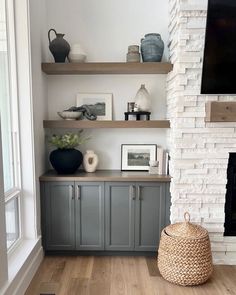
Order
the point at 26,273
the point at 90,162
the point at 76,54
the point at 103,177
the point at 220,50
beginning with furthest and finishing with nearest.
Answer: the point at 90,162 < the point at 76,54 < the point at 103,177 < the point at 220,50 < the point at 26,273

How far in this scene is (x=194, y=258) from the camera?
7.68ft

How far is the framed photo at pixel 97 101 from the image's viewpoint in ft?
10.2

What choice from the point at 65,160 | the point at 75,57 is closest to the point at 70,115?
the point at 65,160

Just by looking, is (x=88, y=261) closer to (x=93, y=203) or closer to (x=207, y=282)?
(x=93, y=203)

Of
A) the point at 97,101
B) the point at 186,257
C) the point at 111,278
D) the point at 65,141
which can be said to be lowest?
the point at 111,278

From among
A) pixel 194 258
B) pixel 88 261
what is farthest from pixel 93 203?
pixel 194 258

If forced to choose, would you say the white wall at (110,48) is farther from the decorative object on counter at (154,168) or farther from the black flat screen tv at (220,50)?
the black flat screen tv at (220,50)

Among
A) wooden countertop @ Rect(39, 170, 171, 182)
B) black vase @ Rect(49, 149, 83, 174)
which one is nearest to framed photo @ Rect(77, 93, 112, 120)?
black vase @ Rect(49, 149, 83, 174)

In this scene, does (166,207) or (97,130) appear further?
(97,130)

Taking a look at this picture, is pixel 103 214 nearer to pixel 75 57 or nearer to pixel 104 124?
pixel 104 124

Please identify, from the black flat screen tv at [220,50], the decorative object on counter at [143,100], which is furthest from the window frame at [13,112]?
the black flat screen tv at [220,50]

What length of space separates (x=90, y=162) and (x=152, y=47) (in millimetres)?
1342

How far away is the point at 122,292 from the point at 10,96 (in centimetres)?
192

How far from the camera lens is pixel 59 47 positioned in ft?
9.26
